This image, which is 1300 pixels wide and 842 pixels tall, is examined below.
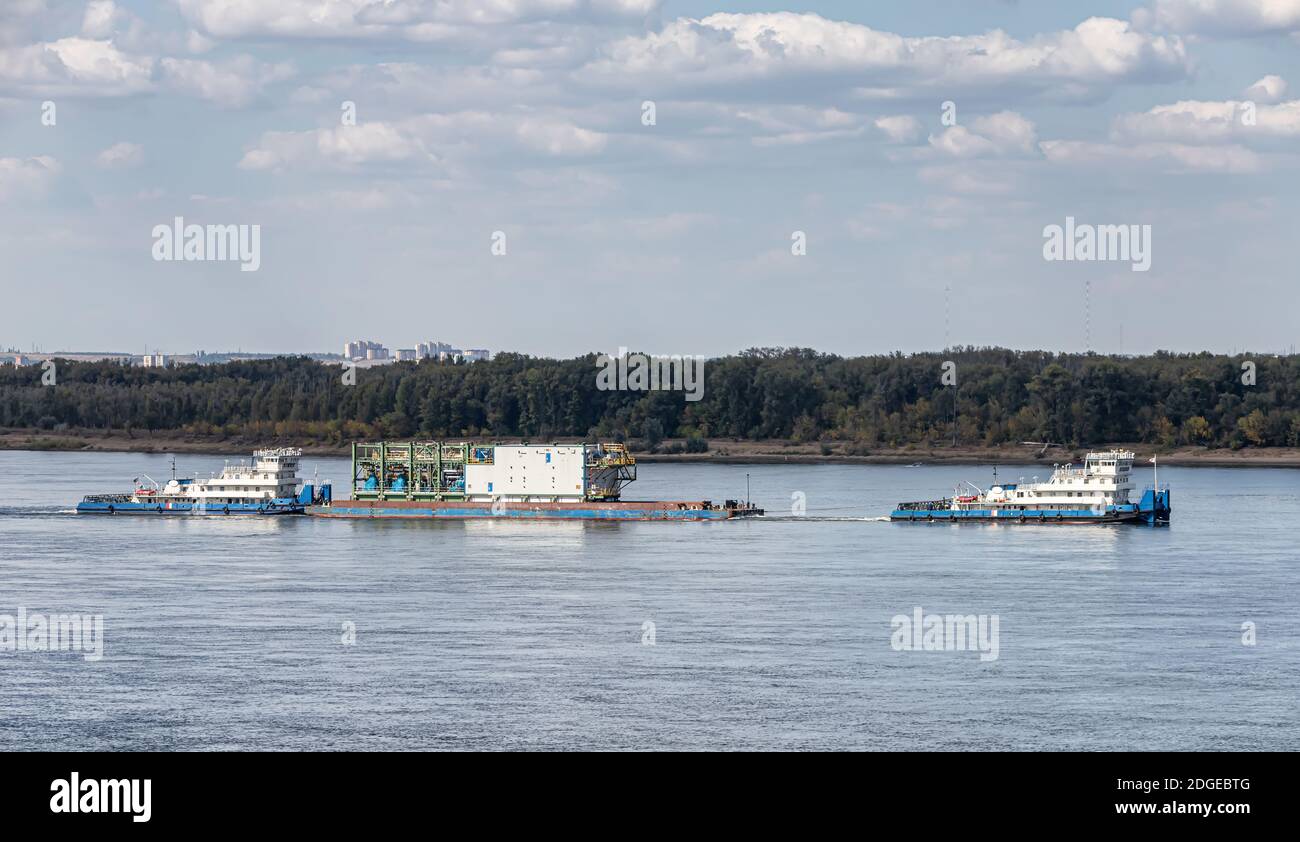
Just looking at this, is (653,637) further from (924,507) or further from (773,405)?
(773,405)

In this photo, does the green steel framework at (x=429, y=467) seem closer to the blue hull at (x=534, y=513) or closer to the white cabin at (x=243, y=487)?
the blue hull at (x=534, y=513)

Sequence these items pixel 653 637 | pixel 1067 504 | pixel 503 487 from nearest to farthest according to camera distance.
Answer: pixel 653 637 → pixel 1067 504 → pixel 503 487

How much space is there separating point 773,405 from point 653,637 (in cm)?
12252

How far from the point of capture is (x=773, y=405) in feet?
546

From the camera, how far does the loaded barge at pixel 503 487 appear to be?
274 ft

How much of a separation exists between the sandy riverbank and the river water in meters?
68.9

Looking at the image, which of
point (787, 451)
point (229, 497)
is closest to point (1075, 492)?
point (229, 497)

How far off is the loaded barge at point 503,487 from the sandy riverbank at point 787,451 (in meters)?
66.7

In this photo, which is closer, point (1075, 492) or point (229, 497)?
point (1075, 492)

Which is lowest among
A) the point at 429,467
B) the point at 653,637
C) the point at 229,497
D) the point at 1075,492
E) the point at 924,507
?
the point at 653,637

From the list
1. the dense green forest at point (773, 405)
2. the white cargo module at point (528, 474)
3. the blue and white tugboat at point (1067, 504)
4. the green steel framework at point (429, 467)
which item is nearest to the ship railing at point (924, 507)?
the blue and white tugboat at point (1067, 504)
